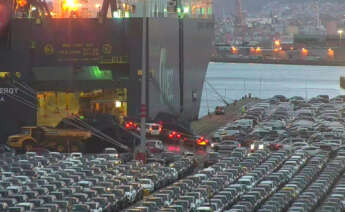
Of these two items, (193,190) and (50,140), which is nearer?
(193,190)

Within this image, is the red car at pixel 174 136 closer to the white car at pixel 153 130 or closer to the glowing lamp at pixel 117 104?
the white car at pixel 153 130

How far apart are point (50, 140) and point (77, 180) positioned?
21.0ft

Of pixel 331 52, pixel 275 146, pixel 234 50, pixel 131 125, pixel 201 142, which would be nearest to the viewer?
pixel 275 146

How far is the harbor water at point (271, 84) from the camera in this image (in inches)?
2662

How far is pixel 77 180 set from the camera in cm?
1766

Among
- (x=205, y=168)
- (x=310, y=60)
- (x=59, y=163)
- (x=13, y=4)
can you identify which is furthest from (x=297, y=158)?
(x=310, y=60)

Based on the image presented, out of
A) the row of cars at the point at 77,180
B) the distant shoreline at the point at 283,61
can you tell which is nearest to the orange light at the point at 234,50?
the distant shoreline at the point at 283,61

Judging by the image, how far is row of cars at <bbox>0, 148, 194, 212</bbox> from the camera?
15.3m

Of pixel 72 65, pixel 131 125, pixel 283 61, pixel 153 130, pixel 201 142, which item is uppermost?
pixel 72 65

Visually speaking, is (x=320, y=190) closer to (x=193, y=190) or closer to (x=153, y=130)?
(x=193, y=190)

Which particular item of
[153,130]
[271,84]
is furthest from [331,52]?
[153,130]

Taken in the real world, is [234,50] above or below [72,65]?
below

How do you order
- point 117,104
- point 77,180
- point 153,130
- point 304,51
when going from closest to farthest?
point 77,180, point 153,130, point 117,104, point 304,51

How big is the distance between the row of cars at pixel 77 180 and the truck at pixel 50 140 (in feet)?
7.41
